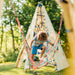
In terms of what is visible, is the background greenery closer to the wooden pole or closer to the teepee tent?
the teepee tent

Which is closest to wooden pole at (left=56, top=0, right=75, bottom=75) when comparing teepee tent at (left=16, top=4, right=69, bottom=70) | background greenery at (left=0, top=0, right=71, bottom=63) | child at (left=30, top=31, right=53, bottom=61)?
child at (left=30, top=31, right=53, bottom=61)

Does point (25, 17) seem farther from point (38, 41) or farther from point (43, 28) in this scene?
point (38, 41)

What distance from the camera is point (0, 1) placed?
5.90ft

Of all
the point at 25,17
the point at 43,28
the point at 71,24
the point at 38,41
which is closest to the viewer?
the point at 71,24

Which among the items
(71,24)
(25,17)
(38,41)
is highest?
(25,17)

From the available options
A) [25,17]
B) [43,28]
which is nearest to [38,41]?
[43,28]

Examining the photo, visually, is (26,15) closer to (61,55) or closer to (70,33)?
(61,55)

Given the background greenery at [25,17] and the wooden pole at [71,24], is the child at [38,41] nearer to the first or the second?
the wooden pole at [71,24]

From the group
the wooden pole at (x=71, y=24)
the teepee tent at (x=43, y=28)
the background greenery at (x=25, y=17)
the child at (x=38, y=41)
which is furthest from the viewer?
the background greenery at (x=25, y=17)

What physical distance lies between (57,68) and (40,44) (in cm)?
58

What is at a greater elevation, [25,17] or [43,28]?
[25,17]

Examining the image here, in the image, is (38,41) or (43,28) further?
(43,28)

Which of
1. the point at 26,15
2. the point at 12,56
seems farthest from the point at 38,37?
the point at 26,15

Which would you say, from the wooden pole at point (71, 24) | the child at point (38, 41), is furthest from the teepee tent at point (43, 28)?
the wooden pole at point (71, 24)
